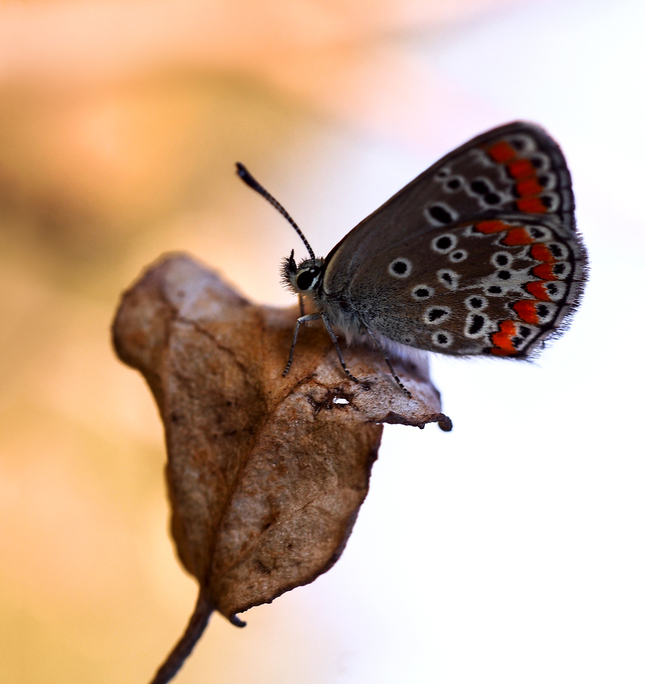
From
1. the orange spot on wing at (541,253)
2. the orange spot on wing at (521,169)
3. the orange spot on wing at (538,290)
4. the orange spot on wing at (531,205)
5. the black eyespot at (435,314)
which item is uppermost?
the orange spot on wing at (521,169)

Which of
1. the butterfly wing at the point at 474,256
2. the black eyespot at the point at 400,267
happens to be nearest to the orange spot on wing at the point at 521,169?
the butterfly wing at the point at 474,256

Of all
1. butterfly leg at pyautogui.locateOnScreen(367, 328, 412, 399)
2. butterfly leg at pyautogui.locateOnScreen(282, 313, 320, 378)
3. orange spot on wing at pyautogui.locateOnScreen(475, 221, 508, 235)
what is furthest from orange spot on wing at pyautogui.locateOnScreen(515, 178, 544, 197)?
butterfly leg at pyautogui.locateOnScreen(282, 313, 320, 378)

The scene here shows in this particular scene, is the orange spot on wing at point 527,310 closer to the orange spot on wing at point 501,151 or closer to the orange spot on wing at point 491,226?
the orange spot on wing at point 491,226

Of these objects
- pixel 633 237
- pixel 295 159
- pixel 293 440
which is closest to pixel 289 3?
pixel 295 159

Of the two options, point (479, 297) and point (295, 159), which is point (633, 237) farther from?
point (295, 159)

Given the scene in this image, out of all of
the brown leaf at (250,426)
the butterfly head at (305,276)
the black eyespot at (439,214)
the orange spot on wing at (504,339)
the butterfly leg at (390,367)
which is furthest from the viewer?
the butterfly head at (305,276)

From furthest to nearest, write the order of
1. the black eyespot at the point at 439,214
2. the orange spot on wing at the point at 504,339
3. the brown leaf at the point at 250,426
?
the orange spot on wing at the point at 504,339 → the black eyespot at the point at 439,214 → the brown leaf at the point at 250,426

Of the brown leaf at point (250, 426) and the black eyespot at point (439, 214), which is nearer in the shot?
the brown leaf at point (250, 426)

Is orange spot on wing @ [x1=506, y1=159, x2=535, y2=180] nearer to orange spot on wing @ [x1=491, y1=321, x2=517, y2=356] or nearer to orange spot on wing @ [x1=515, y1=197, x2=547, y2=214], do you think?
orange spot on wing @ [x1=515, y1=197, x2=547, y2=214]
